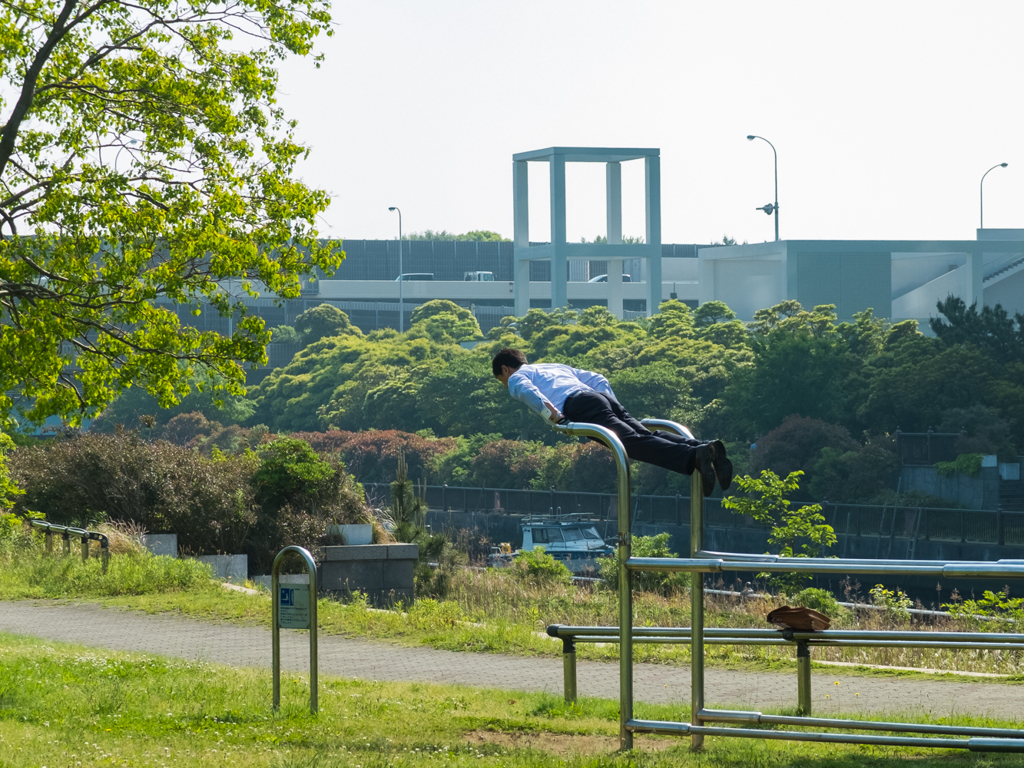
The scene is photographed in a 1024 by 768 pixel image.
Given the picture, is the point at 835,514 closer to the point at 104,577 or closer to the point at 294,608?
the point at 104,577

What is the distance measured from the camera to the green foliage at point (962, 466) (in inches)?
1430

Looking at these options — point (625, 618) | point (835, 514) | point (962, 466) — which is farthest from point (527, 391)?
point (962, 466)

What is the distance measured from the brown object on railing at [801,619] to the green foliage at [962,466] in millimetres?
31571

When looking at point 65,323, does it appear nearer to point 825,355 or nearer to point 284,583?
point 284,583

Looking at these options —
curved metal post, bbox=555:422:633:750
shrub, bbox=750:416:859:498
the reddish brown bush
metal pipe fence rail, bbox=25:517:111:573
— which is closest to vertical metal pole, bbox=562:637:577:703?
curved metal post, bbox=555:422:633:750

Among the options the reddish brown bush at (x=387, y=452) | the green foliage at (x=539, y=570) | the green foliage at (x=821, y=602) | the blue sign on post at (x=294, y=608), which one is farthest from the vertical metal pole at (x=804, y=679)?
the reddish brown bush at (x=387, y=452)

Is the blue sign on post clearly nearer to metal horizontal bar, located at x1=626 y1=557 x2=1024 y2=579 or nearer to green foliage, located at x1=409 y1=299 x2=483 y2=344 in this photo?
metal horizontal bar, located at x1=626 y1=557 x2=1024 y2=579

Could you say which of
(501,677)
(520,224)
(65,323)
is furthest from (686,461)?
(520,224)

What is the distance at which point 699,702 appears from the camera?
6.40 m

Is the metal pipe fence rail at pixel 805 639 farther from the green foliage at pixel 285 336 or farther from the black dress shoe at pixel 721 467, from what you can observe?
the green foliage at pixel 285 336

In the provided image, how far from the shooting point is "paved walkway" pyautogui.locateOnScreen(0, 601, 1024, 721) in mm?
8945

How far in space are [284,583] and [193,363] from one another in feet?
12.8

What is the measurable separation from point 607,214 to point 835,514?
133 ft

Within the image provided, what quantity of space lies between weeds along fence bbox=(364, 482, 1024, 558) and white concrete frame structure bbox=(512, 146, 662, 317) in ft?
91.6
